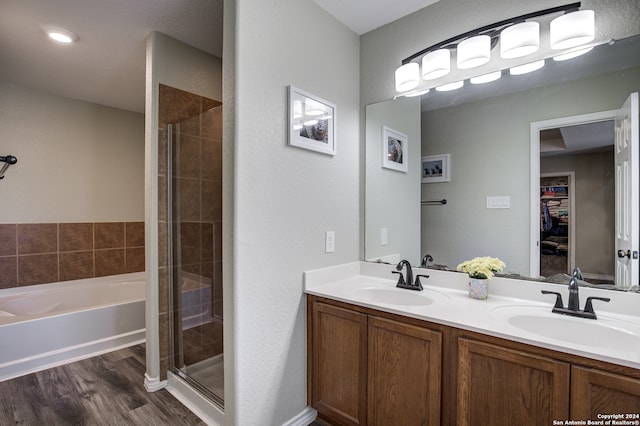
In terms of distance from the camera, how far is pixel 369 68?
2.14m

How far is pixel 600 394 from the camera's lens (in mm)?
942

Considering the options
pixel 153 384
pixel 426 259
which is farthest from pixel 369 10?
pixel 153 384

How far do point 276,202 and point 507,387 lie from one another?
127 centimetres

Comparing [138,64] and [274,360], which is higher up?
[138,64]

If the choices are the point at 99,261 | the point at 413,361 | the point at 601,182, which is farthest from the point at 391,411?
the point at 99,261

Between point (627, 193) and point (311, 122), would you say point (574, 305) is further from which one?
point (311, 122)

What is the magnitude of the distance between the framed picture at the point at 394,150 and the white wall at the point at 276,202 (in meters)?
0.33

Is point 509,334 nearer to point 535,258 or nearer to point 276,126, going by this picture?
point 535,258

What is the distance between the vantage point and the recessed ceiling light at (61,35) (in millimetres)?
2011

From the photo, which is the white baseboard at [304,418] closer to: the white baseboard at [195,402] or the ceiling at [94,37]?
the white baseboard at [195,402]

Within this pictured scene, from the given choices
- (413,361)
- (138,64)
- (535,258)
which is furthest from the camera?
(138,64)

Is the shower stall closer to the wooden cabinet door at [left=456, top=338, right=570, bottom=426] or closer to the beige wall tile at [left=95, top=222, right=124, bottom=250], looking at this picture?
the wooden cabinet door at [left=456, top=338, right=570, bottom=426]

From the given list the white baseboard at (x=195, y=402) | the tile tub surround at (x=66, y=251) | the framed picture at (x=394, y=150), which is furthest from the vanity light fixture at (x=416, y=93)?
the tile tub surround at (x=66, y=251)

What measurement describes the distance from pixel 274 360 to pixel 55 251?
2.99m
